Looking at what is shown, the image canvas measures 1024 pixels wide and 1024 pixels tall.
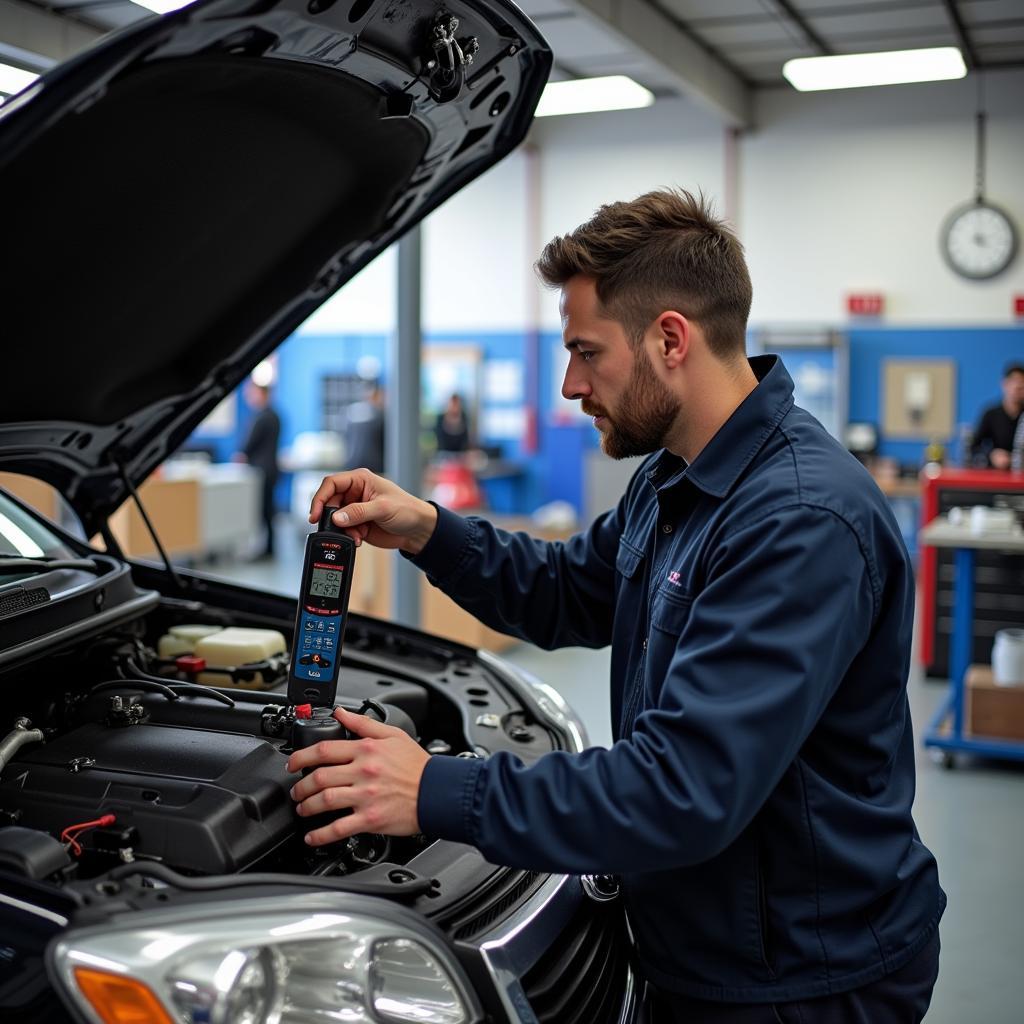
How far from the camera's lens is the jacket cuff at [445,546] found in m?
1.72

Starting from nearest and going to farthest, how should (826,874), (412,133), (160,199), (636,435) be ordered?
(826,874), (636,435), (160,199), (412,133)

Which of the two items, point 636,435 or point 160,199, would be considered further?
point 160,199

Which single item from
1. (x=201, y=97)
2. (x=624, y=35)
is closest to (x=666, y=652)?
(x=201, y=97)

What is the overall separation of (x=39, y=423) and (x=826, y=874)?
141 cm

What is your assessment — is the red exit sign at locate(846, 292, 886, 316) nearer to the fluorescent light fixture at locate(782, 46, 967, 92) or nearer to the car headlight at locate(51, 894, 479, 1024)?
the fluorescent light fixture at locate(782, 46, 967, 92)

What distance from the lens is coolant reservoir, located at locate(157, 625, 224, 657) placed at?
198 centimetres

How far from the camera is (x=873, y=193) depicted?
9.41 m

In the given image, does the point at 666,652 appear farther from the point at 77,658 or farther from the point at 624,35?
the point at 624,35

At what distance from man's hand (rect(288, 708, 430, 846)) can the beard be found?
0.44 meters

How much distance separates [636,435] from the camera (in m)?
1.38

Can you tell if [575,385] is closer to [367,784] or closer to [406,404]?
[367,784]

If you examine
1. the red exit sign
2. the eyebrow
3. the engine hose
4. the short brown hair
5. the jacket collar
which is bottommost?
the engine hose

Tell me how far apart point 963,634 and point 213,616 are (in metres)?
3.16

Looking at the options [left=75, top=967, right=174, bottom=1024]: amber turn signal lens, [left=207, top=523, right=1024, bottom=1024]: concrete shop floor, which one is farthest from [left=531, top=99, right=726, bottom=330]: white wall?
[left=75, top=967, right=174, bottom=1024]: amber turn signal lens
